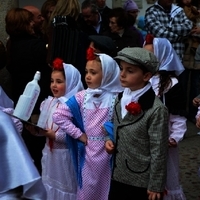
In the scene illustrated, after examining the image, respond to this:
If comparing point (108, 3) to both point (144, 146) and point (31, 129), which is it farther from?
point (144, 146)

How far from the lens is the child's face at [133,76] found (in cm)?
365

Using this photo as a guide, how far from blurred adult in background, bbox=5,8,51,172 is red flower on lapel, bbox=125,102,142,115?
1497mm

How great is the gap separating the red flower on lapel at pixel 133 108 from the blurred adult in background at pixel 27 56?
150cm

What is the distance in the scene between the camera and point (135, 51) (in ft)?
11.9

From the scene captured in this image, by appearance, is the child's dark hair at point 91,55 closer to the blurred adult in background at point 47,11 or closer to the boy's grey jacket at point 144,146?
the boy's grey jacket at point 144,146

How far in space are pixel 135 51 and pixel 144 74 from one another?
0.16 meters

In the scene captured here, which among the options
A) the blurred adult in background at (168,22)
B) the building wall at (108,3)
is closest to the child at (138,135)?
the blurred adult in background at (168,22)

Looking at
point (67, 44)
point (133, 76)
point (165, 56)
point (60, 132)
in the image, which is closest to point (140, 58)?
point (133, 76)

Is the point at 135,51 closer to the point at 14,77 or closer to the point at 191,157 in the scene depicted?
the point at 14,77

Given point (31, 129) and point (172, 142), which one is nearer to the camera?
point (172, 142)

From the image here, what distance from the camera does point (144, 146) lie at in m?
3.58

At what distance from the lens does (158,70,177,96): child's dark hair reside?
13.7ft

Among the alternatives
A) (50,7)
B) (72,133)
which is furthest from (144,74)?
(50,7)

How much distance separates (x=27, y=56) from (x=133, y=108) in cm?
174
